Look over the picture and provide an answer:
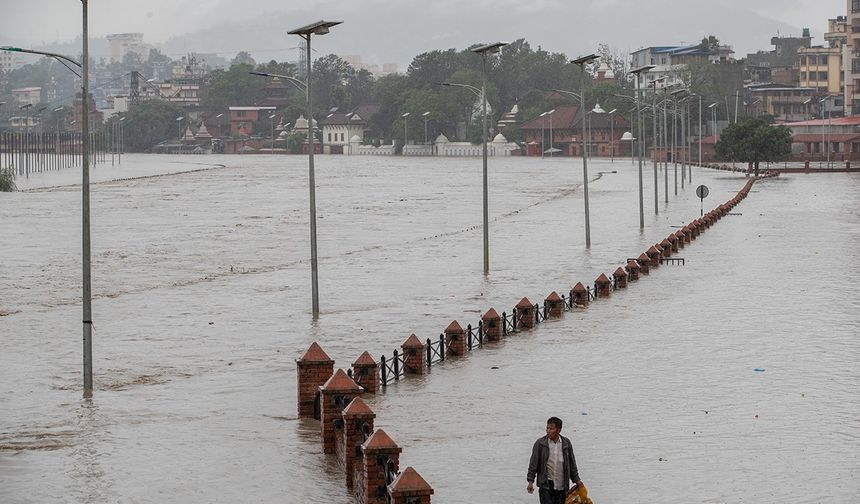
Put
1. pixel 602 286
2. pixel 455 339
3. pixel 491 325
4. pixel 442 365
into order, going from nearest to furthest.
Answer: pixel 442 365
pixel 455 339
pixel 491 325
pixel 602 286

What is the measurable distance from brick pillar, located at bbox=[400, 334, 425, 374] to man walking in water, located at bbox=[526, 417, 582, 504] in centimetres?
1021

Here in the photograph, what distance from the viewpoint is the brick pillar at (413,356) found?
84.0 feet

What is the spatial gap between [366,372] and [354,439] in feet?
21.2

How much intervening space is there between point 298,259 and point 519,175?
8816 centimetres

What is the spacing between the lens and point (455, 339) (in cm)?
2784

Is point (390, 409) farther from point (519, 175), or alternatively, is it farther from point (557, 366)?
point (519, 175)

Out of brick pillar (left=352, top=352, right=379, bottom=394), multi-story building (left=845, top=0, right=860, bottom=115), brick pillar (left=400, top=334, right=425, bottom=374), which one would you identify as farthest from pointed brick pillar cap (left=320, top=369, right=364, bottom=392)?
multi-story building (left=845, top=0, right=860, bottom=115)

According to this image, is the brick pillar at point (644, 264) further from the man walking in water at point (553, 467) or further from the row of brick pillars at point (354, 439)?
the man walking in water at point (553, 467)

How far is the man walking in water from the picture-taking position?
50.4 feet

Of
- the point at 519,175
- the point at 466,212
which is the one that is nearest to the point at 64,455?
the point at 466,212

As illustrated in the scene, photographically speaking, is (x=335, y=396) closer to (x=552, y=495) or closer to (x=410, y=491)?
(x=552, y=495)

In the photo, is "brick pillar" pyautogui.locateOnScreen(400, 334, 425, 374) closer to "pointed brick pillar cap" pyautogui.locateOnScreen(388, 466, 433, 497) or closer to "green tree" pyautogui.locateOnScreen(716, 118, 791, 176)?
"pointed brick pillar cap" pyautogui.locateOnScreen(388, 466, 433, 497)

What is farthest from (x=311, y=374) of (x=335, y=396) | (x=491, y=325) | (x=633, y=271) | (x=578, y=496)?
(x=633, y=271)

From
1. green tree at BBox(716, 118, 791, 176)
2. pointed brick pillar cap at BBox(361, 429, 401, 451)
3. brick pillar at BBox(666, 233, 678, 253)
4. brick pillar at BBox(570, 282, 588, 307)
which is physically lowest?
pointed brick pillar cap at BBox(361, 429, 401, 451)
